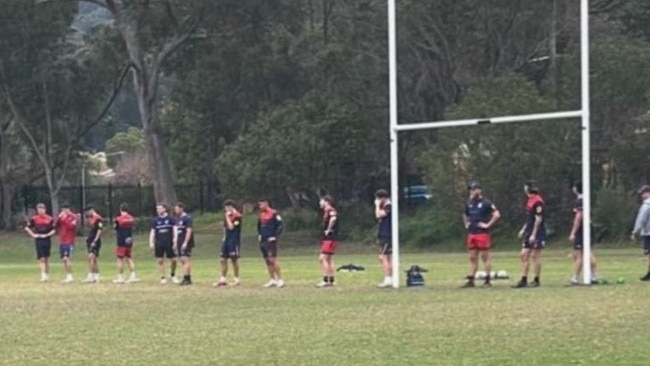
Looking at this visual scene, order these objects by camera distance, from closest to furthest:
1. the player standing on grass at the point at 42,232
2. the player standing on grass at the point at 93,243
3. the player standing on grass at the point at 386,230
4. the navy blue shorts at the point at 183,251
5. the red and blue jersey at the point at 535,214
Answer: the red and blue jersey at the point at 535,214 → the player standing on grass at the point at 386,230 → the navy blue shorts at the point at 183,251 → the player standing on grass at the point at 93,243 → the player standing on grass at the point at 42,232

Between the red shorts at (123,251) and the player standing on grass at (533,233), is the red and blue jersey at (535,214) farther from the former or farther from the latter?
the red shorts at (123,251)

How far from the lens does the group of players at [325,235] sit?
27.3m

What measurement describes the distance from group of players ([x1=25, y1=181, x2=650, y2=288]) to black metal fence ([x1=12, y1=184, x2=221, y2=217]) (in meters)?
36.3

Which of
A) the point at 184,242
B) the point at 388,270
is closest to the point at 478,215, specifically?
the point at 388,270

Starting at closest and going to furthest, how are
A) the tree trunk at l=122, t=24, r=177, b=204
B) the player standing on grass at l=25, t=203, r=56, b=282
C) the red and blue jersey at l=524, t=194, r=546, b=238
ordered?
the red and blue jersey at l=524, t=194, r=546, b=238
the player standing on grass at l=25, t=203, r=56, b=282
the tree trunk at l=122, t=24, r=177, b=204

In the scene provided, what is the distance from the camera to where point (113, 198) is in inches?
2911

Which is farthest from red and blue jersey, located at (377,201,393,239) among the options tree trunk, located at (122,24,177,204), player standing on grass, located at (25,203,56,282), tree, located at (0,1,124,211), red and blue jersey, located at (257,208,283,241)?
tree, located at (0,1,124,211)

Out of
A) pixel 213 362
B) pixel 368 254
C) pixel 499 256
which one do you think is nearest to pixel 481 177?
pixel 499 256

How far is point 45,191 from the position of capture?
72.9 metres

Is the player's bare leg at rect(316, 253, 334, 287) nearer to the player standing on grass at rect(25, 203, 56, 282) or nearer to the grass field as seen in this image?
the grass field

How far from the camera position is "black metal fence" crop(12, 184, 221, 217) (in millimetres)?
72500

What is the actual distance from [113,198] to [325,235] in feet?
150

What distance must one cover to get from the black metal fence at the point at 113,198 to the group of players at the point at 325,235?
36286 mm

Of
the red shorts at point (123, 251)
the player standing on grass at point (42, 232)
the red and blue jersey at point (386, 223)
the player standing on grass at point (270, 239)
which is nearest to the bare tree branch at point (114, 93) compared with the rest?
the player standing on grass at point (42, 232)
